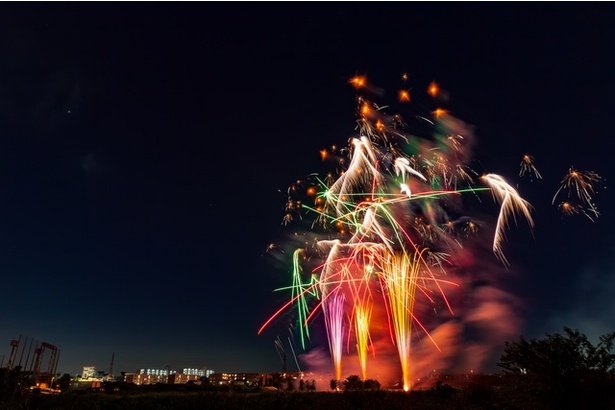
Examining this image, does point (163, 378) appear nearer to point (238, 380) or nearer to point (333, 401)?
point (238, 380)

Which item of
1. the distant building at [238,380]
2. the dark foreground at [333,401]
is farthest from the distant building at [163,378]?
the dark foreground at [333,401]

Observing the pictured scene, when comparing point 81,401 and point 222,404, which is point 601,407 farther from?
point 81,401

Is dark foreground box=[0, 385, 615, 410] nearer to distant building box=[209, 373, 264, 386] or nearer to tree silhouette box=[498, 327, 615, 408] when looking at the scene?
tree silhouette box=[498, 327, 615, 408]

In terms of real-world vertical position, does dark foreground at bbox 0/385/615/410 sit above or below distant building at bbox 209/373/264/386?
below

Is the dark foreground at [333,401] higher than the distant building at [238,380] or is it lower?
lower

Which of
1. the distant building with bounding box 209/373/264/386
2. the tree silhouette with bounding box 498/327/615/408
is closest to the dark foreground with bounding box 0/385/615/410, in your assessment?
the tree silhouette with bounding box 498/327/615/408

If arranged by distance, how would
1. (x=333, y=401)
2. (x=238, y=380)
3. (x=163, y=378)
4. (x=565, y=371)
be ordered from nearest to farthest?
(x=565, y=371), (x=333, y=401), (x=238, y=380), (x=163, y=378)

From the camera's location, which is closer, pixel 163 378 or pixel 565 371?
pixel 565 371

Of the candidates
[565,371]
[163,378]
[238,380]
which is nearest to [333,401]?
[565,371]

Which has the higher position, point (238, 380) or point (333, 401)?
point (238, 380)

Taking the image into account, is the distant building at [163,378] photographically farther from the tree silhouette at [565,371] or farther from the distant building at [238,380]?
the tree silhouette at [565,371]

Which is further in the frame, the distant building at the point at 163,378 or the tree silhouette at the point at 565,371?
the distant building at the point at 163,378
